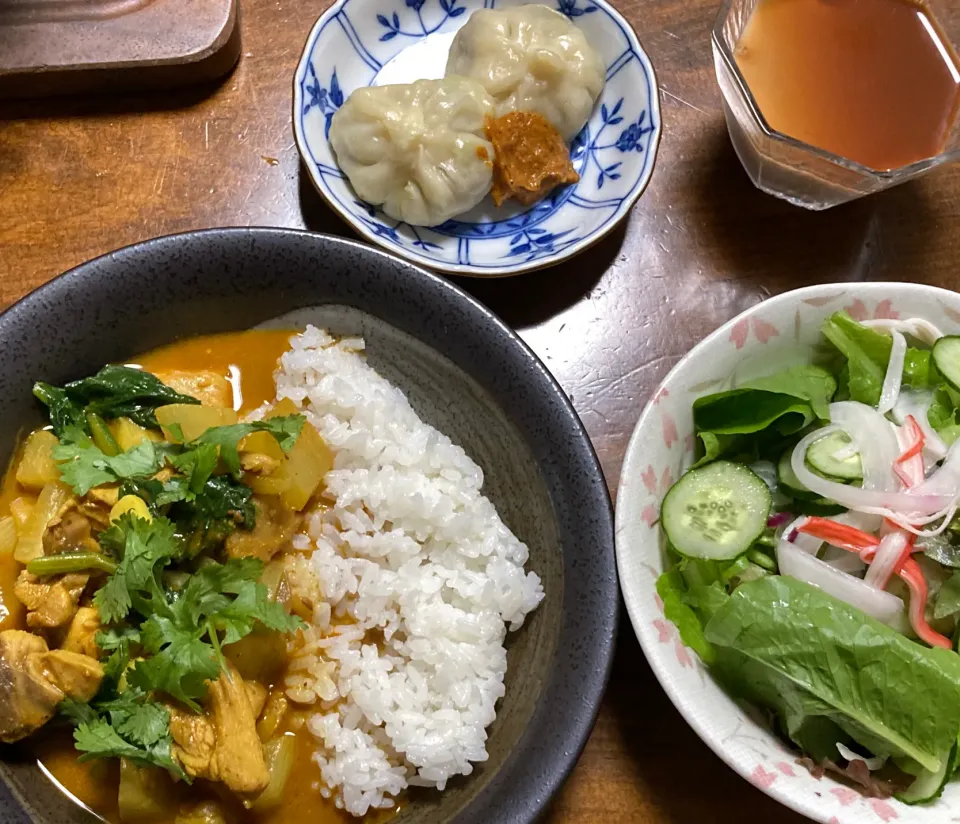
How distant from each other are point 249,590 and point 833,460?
1.32 metres

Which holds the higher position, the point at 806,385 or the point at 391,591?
the point at 806,385

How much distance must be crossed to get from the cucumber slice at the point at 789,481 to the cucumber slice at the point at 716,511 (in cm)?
7

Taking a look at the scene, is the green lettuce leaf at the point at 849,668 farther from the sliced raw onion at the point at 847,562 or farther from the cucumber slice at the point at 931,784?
the sliced raw onion at the point at 847,562

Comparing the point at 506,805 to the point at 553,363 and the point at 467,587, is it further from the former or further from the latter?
the point at 553,363

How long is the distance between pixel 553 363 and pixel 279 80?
1220mm

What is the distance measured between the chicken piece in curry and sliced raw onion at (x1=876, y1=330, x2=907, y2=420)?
4.50 feet

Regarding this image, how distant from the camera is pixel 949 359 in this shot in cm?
187

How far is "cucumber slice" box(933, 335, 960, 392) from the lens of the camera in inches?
73.3

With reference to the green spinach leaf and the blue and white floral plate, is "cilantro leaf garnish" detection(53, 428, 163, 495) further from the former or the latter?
the blue and white floral plate

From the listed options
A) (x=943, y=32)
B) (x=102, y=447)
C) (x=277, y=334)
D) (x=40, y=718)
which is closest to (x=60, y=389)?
(x=102, y=447)

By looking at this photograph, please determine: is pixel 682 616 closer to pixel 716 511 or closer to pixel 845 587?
pixel 716 511

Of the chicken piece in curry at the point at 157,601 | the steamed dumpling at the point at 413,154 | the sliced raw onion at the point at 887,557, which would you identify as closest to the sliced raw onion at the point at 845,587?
the sliced raw onion at the point at 887,557

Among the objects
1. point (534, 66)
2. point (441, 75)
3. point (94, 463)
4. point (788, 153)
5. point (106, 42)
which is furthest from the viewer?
point (441, 75)

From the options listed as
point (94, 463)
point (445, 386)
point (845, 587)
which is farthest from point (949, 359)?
point (94, 463)
